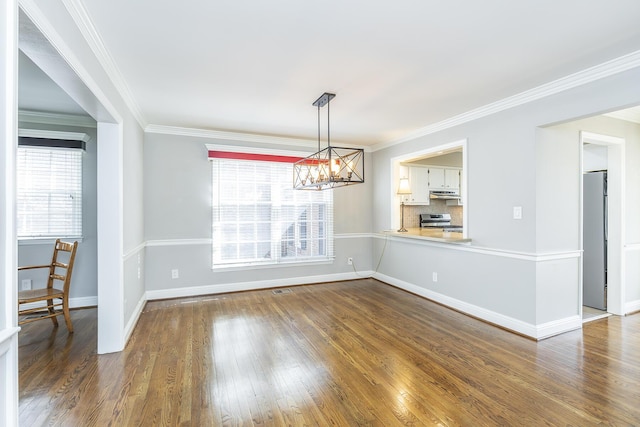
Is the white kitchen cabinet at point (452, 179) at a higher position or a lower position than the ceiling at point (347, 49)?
lower

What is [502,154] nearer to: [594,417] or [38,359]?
[594,417]

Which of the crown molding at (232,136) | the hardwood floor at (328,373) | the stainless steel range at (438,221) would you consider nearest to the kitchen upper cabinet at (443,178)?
the stainless steel range at (438,221)

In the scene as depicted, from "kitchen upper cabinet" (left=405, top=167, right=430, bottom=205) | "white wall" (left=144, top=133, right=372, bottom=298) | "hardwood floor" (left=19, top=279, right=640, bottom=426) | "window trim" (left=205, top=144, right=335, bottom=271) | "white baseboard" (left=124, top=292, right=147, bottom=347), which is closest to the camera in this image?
"hardwood floor" (left=19, top=279, right=640, bottom=426)

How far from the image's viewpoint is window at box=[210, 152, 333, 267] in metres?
4.67

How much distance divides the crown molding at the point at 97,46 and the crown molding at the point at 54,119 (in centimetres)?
120

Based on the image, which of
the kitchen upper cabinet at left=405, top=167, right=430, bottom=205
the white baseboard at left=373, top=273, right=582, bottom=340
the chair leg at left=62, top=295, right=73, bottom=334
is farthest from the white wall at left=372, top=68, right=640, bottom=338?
the chair leg at left=62, top=295, right=73, bottom=334

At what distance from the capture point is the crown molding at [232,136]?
170 inches

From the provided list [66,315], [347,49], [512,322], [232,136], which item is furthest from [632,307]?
[66,315]

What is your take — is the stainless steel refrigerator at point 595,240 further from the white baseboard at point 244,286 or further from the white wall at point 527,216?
the white baseboard at point 244,286

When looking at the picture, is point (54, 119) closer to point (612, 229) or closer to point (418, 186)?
point (418, 186)

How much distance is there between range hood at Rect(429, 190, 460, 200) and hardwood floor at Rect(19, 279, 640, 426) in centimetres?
277

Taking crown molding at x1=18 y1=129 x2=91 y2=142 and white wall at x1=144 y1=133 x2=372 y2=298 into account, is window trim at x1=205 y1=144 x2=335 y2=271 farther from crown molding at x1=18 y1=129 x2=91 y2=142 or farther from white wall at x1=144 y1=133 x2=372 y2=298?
crown molding at x1=18 y1=129 x2=91 y2=142

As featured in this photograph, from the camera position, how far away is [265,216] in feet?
16.1

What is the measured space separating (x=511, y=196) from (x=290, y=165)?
3141 millimetres
